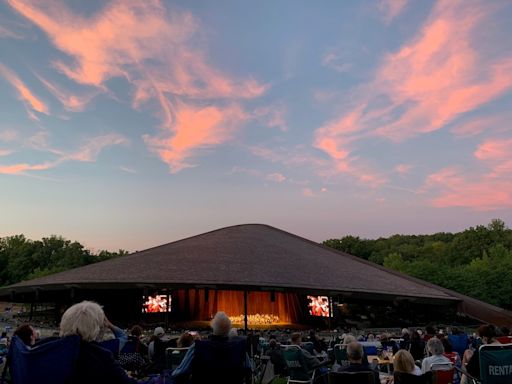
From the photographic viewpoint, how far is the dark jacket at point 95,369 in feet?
7.11

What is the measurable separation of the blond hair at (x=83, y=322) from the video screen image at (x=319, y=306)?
19251 millimetres

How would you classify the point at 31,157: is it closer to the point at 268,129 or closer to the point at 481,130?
the point at 268,129

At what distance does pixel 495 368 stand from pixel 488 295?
35.6 meters

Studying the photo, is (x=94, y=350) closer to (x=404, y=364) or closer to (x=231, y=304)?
(x=404, y=364)

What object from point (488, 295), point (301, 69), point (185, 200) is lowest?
point (488, 295)

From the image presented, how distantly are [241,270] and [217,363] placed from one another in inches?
616

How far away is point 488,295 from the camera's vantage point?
3441 cm

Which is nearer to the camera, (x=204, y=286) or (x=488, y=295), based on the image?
(x=204, y=286)

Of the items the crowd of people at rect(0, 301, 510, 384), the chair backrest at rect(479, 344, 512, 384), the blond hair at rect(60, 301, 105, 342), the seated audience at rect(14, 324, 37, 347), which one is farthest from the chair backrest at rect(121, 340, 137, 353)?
the chair backrest at rect(479, 344, 512, 384)

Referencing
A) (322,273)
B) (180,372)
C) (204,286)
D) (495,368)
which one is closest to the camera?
(180,372)

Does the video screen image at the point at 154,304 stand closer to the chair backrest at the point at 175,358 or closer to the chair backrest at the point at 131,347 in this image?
the chair backrest at the point at 131,347

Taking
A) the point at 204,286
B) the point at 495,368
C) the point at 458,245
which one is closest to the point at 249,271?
the point at 204,286

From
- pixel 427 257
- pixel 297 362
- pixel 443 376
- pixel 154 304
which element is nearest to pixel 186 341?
pixel 297 362

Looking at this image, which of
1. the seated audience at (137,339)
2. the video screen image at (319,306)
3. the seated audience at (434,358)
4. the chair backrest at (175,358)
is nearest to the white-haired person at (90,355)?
the chair backrest at (175,358)
